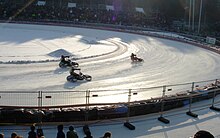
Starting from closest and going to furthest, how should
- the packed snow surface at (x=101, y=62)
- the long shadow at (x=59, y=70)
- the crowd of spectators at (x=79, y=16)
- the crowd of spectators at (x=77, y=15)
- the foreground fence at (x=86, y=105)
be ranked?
the foreground fence at (x=86, y=105) → the packed snow surface at (x=101, y=62) → the long shadow at (x=59, y=70) → the crowd of spectators at (x=79, y=16) → the crowd of spectators at (x=77, y=15)

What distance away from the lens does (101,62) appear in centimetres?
2286

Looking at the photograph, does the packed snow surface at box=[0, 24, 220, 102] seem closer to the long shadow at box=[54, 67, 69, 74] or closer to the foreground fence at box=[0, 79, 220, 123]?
the long shadow at box=[54, 67, 69, 74]

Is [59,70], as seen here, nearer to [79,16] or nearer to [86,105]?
[86,105]

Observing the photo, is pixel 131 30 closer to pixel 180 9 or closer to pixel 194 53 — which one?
pixel 194 53

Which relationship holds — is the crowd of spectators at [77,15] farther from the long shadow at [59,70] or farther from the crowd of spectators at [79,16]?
the long shadow at [59,70]

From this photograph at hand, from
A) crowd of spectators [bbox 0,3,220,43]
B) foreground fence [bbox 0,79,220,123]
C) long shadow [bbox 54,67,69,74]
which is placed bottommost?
foreground fence [bbox 0,79,220,123]

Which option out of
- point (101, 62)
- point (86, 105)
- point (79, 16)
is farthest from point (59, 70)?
point (79, 16)

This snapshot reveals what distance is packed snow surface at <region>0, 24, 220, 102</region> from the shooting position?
16859mm

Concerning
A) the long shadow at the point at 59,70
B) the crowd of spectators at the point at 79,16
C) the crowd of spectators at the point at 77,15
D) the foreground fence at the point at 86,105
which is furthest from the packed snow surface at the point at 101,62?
the crowd of spectators at the point at 77,15

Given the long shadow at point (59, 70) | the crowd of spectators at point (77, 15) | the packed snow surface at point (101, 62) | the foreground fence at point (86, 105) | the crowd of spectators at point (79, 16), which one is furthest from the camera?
the crowd of spectators at point (77, 15)

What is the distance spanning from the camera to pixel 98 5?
192ft

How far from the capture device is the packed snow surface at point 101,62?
55.3ft

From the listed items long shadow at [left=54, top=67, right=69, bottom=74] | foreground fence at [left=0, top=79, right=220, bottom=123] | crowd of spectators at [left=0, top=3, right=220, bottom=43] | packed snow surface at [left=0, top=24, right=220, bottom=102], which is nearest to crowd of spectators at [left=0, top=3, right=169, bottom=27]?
crowd of spectators at [left=0, top=3, right=220, bottom=43]

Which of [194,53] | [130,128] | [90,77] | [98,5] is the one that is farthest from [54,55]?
[98,5]
